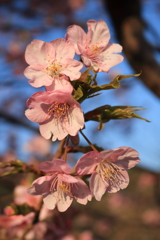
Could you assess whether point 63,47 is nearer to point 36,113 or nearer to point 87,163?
point 36,113

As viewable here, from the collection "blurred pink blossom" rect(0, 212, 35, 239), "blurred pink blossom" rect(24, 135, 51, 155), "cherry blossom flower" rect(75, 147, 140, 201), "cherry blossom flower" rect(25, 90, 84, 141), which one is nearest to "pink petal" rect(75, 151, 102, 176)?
"cherry blossom flower" rect(75, 147, 140, 201)

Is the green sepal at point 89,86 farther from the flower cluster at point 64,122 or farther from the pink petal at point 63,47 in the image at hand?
the pink petal at point 63,47

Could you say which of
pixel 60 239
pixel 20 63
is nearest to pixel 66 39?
pixel 60 239

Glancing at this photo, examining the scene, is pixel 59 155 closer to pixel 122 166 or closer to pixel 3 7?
pixel 122 166

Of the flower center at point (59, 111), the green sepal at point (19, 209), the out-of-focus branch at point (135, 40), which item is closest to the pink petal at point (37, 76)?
the flower center at point (59, 111)

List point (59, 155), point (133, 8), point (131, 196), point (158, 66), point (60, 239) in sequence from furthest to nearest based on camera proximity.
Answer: point (131, 196) → point (133, 8) → point (158, 66) → point (60, 239) → point (59, 155)

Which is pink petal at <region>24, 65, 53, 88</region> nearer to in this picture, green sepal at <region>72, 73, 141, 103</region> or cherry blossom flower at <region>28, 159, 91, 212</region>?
green sepal at <region>72, 73, 141, 103</region>
